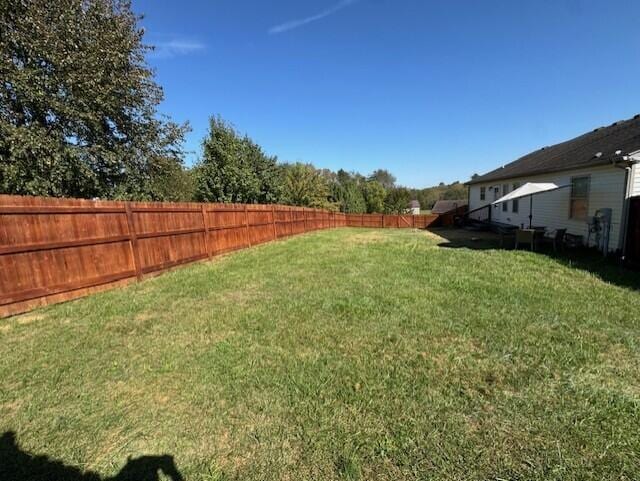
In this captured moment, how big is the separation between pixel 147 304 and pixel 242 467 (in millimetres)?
3842

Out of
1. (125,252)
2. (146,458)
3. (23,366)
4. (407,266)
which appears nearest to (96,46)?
(125,252)

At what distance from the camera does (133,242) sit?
6316 mm

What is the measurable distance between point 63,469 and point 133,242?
5.03 metres

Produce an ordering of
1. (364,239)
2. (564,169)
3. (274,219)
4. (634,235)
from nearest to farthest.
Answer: (634,235) → (564,169) → (274,219) → (364,239)

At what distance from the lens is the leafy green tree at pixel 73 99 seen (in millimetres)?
8852

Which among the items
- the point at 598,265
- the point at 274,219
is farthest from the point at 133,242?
the point at 598,265

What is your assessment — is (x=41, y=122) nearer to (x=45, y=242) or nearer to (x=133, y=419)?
(x=45, y=242)

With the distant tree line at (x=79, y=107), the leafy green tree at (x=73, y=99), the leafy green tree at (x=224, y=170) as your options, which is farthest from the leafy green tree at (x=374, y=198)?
the leafy green tree at (x=73, y=99)

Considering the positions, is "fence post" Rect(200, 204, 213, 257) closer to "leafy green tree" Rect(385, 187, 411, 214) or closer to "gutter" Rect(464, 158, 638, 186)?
"gutter" Rect(464, 158, 638, 186)

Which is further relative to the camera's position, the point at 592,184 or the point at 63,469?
the point at 592,184

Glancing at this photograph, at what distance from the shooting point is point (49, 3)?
30.6 ft

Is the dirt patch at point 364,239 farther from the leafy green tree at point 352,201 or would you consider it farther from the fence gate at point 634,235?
the leafy green tree at point 352,201

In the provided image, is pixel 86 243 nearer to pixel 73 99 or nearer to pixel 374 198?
pixel 73 99

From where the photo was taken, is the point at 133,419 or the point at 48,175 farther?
the point at 48,175
